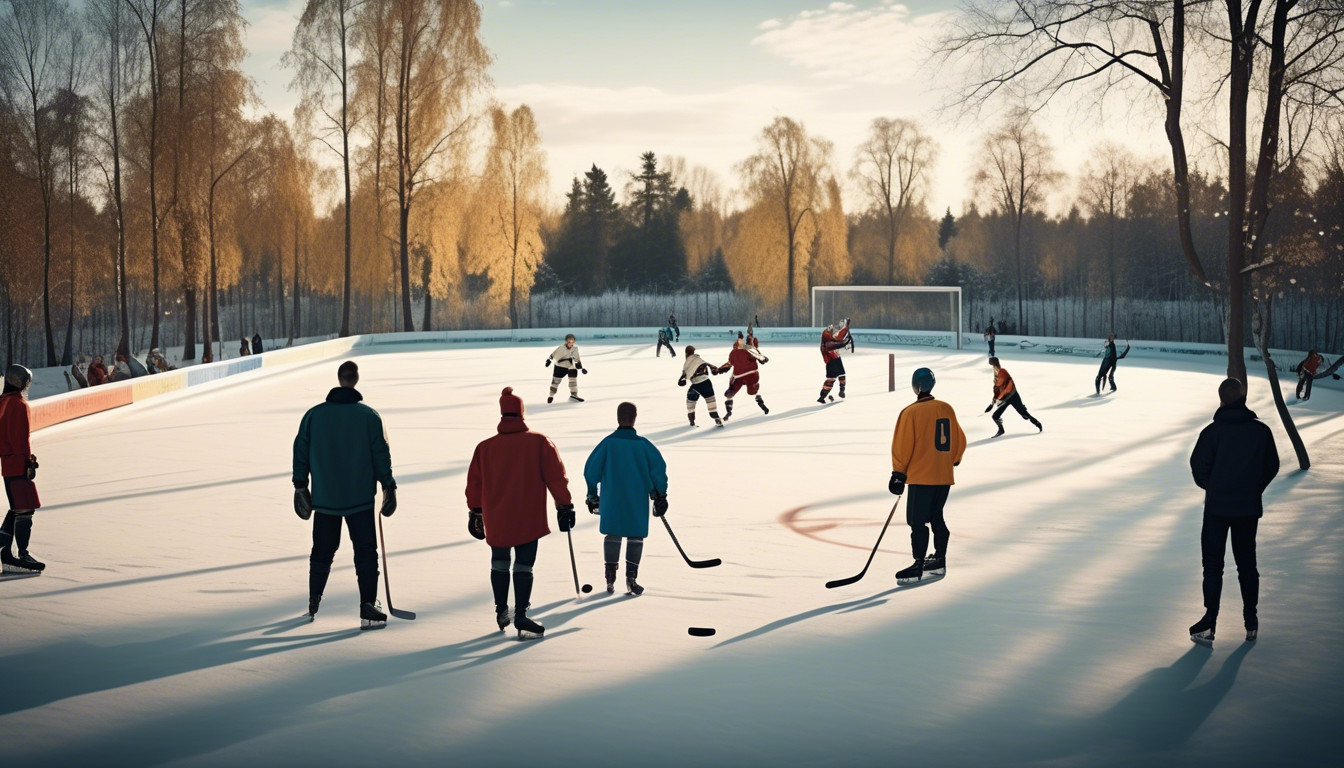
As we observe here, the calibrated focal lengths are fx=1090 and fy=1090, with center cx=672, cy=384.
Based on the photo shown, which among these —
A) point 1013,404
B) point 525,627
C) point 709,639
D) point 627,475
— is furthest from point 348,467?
point 1013,404

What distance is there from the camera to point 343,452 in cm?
655

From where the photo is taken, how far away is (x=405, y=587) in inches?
308

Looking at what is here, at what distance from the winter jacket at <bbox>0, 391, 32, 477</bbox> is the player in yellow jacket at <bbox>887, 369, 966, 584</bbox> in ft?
20.8

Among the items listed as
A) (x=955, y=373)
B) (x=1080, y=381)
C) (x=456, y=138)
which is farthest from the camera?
(x=456, y=138)

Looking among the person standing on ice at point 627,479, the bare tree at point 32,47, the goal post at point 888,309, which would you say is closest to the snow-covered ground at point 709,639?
the person standing on ice at point 627,479

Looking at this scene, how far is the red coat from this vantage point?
6.43m

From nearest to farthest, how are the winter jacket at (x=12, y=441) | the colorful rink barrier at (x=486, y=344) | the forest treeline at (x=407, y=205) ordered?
1. the winter jacket at (x=12, y=441)
2. the colorful rink barrier at (x=486, y=344)
3. the forest treeline at (x=407, y=205)

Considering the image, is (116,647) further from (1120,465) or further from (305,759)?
(1120,465)

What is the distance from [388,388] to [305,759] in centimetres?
2141

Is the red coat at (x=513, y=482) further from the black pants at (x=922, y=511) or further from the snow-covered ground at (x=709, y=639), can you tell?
the black pants at (x=922, y=511)

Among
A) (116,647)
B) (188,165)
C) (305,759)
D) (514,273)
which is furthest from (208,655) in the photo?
(514,273)

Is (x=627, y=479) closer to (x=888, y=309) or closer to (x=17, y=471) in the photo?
(x=17, y=471)

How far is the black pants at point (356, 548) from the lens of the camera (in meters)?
6.67

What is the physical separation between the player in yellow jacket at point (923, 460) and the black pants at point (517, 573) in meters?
2.77
